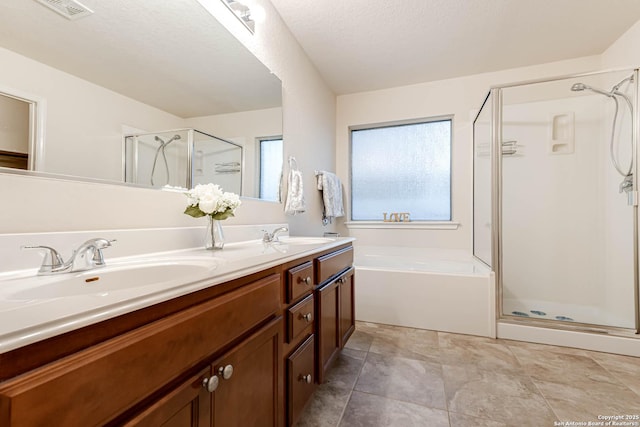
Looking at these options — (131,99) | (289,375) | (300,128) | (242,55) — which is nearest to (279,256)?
(289,375)

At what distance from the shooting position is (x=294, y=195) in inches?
82.4

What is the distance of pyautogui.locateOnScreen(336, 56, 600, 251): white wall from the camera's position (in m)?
2.76

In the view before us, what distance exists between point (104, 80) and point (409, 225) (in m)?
2.79

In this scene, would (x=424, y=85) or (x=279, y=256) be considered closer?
(x=279, y=256)

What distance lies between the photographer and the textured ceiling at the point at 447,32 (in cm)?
194

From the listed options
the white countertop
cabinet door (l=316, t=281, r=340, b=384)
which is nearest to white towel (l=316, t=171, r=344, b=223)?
cabinet door (l=316, t=281, r=340, b=384)

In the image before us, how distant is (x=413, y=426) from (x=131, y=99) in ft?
5.71

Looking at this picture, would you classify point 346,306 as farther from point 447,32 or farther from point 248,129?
point 447,32

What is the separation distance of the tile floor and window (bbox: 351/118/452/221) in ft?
4.96

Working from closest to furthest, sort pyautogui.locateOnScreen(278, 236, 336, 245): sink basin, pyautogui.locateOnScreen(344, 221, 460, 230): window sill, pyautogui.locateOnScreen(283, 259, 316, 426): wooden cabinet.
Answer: pyautogui.locateOnScreen(283, 259, 316, 426): wooden cabinet < pyautogui.locateOnScreen(278, 236, 336, 245): sink basin < pyautogui.locateOnScreen(344, 221, 460, 230): window sill

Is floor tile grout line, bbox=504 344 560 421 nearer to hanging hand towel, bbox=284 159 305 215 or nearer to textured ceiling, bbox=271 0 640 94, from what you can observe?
hanging hand towel, bbox=284 159 305 215

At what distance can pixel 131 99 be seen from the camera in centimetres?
103

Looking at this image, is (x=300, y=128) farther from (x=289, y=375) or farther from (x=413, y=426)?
(x=413, y=426)

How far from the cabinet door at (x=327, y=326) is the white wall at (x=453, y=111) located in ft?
5.91
